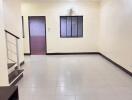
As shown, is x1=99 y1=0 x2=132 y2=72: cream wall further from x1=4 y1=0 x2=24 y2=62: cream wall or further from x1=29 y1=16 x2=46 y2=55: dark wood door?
x1=4 y1=0 x2=24 y2=62: cream wall

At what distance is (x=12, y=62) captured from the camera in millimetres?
5363

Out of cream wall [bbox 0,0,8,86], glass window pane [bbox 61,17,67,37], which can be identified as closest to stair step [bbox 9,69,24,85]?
cream wall [bbox 0,0,8,86]

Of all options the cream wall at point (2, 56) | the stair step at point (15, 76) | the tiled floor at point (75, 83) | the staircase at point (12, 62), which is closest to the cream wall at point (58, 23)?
the tiled floor at point (75, 83)

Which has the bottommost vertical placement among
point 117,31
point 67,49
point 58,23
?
point 67,49

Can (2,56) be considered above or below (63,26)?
below

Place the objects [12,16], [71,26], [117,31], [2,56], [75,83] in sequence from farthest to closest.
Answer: [71,26] < [117,31] < [12,16] < [75,83] < [2,56]

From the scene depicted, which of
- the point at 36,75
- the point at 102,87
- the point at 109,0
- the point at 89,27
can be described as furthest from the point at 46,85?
the point at 89,27

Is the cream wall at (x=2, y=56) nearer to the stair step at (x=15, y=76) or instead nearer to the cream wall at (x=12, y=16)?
the stair step at (x=15, y=76)

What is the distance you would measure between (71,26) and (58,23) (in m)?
0.72

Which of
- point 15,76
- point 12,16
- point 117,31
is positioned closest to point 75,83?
point 15,76

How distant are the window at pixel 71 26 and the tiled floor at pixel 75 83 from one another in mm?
3092

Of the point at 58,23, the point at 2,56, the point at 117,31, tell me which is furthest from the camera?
the point at 58,23

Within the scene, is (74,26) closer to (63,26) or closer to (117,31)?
(63,26)

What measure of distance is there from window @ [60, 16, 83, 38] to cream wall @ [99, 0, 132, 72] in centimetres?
125
